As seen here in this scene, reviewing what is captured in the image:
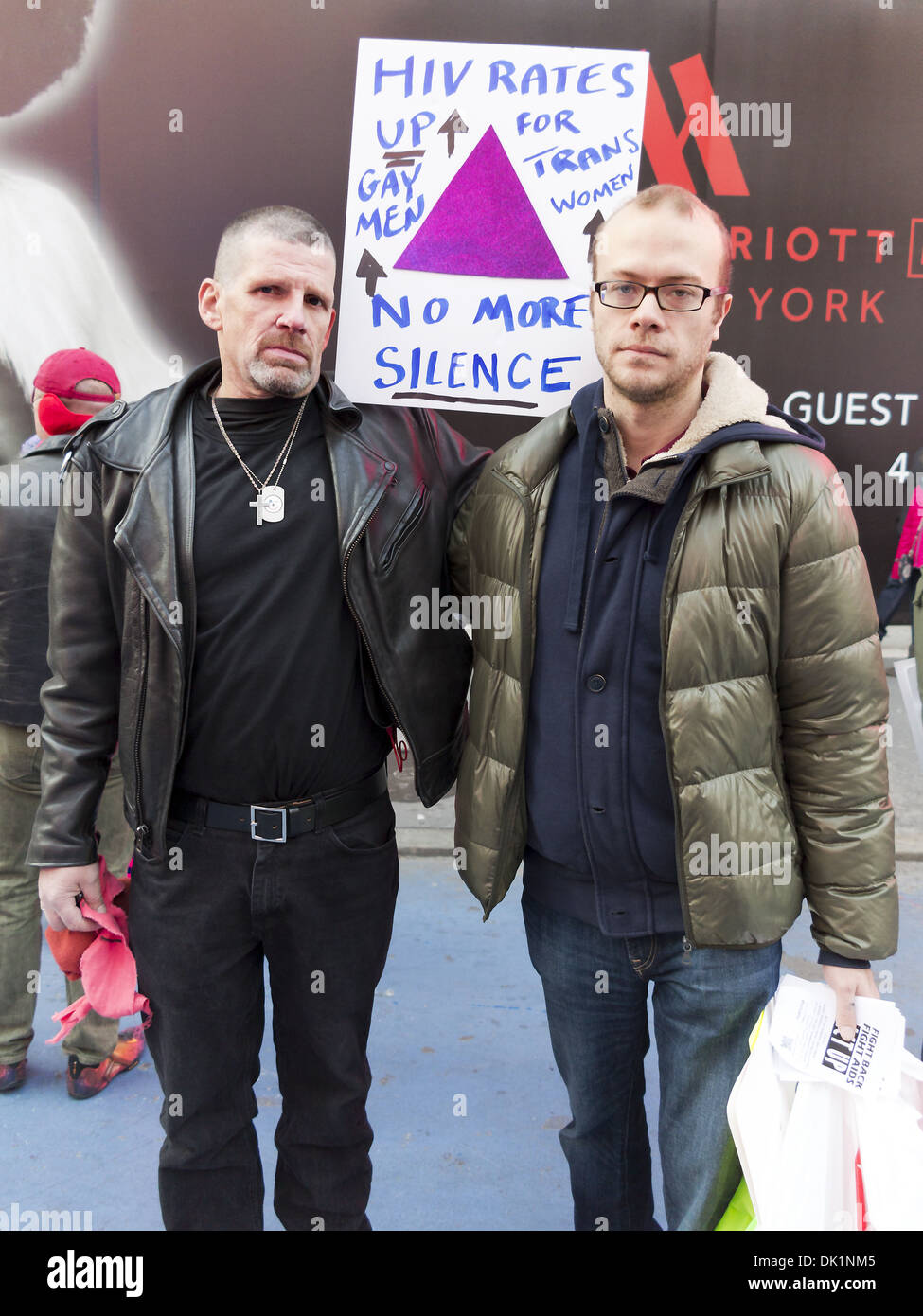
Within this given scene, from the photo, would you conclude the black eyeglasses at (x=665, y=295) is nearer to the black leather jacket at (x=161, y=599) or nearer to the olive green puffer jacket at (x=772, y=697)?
the olive green puffer jacket at (x=772, y=697)

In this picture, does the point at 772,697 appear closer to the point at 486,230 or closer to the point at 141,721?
the point at 141,721

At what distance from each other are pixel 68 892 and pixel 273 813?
1.51 ft

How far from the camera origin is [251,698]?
6.29 ft

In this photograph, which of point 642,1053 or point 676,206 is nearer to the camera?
point 676,206

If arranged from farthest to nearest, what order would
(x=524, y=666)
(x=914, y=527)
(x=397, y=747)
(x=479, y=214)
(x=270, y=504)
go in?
(x=914, y=527) < (x=479, y=214) < (x=397, y=747) < (x=270, y=504) < (x=524, y=666)

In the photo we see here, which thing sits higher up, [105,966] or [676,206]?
[676,206]

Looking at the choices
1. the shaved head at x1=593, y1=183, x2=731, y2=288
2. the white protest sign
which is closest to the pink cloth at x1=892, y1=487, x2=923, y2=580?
the white protest sign

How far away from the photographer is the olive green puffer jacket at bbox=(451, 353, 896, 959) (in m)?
1.70

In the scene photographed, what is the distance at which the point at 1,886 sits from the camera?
9.98 ft

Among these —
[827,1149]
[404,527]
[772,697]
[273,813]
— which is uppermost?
[404,527]

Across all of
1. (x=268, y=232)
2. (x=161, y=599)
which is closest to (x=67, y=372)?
(x=268, y=232)

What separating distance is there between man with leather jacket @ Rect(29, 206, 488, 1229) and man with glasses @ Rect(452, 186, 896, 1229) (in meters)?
0.23

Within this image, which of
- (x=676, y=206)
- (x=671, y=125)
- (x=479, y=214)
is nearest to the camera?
(x=676, y=206)

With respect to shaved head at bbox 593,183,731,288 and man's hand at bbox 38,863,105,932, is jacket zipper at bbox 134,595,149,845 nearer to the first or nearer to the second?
man's hand at bbox 38,863,105,932
